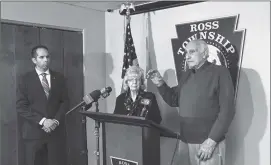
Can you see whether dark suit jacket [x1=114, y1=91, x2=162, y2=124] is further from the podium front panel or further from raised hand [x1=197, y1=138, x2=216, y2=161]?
raised hand [x1=197, y1=138, x2=216, y2=161]

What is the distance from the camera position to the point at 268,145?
9.63 ft

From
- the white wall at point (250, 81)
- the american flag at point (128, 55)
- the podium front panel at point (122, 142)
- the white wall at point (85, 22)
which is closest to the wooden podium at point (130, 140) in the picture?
the podium front panel at point (122, 142)

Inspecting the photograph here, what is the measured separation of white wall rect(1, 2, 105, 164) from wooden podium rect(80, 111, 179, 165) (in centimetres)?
155

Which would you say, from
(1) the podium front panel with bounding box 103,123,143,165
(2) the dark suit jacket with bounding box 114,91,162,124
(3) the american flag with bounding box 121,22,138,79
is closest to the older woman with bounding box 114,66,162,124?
(2) the dark suit jacket with bounding box 114,91,162,124

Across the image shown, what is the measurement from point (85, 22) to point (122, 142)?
208 cm

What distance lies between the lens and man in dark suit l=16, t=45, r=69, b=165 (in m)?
3.05

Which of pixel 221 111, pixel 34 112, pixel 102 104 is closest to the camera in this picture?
pixel 221 111

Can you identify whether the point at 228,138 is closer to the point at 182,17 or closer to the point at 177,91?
the point at 177,91

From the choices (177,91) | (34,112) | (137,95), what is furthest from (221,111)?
(34,112)

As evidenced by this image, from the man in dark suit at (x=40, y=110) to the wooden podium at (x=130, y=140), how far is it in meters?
0.86

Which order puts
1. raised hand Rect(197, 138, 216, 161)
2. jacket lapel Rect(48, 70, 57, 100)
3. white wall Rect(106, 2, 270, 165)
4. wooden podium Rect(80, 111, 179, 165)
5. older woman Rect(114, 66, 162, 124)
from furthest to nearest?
jacket lapel Rect(48, 70, 57, 100), white wall Rect(106, 2, 270, 165), older woman Rect(114, 66, 162, 124), raised hand Rect(197, 138, 216, 161), wooden podium Rect(80, 111, 179, 165)

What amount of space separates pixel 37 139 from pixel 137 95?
1.20 metres

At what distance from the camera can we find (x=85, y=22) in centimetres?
392

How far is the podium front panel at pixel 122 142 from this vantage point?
231cm
